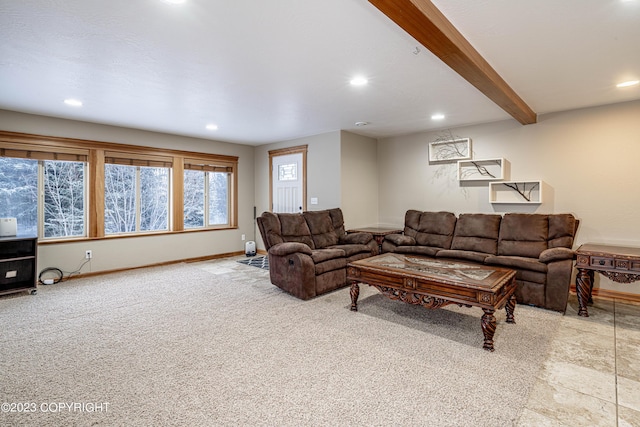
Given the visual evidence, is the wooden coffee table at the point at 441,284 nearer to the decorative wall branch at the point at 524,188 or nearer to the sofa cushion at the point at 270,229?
the sofa cushion at the point at 270,229

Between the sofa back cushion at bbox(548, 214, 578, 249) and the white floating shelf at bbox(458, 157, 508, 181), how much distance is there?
1.00 meters

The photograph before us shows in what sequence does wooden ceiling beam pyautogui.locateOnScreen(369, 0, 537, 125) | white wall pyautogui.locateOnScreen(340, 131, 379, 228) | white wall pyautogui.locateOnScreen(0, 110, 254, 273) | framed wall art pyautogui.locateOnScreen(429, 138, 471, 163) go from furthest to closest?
1. white wall pyautogui.locateOnScreen(340, 131, 379, 228)
2. framed wall art pyautogui.locateOnScreen(429, 138, 471, 163)
3. white wall pyautogui.locateOnScreen(0, 110, 254, 273)
4. wooden ceiling beam pyautogui.locateOnScreen(369, 0, 537, 125)

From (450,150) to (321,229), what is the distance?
2.57 m

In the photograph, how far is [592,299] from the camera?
3842 mm

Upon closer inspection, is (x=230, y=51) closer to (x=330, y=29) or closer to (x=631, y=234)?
(x=330, y=29)

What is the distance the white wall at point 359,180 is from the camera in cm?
555

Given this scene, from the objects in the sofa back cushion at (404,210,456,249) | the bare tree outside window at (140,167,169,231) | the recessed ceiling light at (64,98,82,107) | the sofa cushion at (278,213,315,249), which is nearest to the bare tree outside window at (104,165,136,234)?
the bare tree outside window at (140,167,169,231)

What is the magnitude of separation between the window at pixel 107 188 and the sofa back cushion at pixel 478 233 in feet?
14.9

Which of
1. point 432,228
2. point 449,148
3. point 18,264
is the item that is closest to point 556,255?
point 432,228

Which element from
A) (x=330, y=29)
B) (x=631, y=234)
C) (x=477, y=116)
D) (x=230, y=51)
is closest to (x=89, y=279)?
(x=230, y=51)

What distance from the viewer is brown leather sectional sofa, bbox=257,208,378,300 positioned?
3904 mm

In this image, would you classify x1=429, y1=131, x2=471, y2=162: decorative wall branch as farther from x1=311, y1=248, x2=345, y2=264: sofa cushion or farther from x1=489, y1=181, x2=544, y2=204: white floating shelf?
x1=311, y1=248, x2=345, y2=264: sofa cushion

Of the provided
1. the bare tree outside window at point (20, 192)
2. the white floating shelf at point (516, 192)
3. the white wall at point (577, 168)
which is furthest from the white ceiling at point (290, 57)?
the white floating shelf at point (516, 192)

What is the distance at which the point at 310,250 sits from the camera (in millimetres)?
4094
